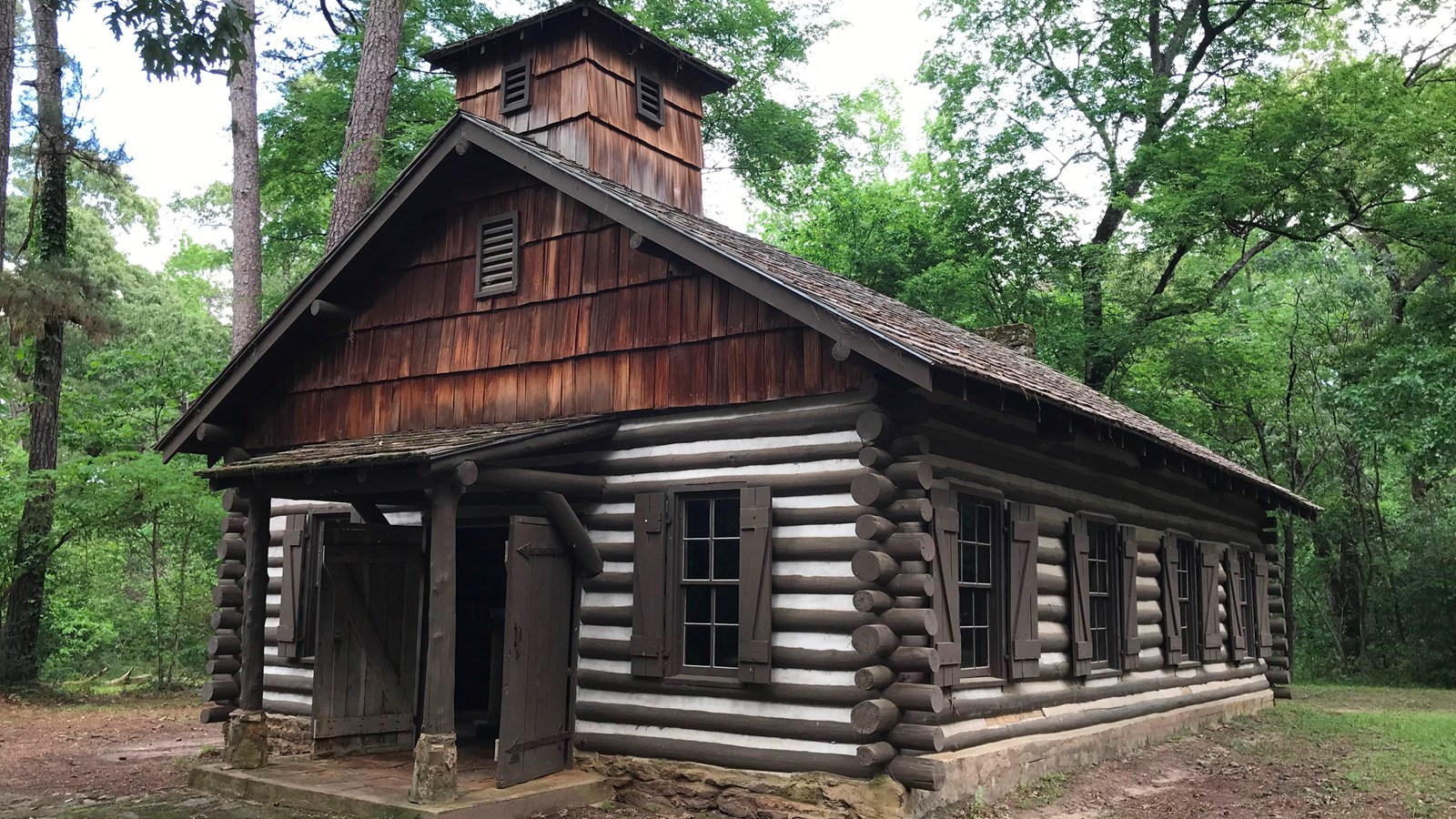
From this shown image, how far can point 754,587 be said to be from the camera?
9.49 metres

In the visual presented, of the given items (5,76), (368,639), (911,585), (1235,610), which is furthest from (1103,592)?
(5,76)

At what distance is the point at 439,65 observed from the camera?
1520 centimetres

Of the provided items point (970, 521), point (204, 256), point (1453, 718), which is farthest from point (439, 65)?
point (204, 256)

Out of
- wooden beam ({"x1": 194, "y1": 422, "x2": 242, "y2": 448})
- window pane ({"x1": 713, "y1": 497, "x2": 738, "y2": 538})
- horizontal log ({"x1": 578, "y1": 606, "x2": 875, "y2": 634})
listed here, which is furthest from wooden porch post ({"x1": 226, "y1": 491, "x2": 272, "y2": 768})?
horizontal log ({"x1": 578, "y1": 606, "x2": 875, "y2": 634})

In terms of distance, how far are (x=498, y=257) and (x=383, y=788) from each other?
Result: 5.47 meters

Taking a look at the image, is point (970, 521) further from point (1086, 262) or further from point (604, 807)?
point (1086, 262)

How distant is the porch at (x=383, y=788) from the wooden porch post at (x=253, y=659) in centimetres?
17

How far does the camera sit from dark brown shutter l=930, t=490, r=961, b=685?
9281 mm

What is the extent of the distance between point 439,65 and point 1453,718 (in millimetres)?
17210

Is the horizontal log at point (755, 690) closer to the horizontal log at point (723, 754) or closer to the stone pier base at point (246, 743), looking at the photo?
the horizontal log at point (723, 754)

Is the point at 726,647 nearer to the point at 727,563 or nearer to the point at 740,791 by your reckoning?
the point at 727,563

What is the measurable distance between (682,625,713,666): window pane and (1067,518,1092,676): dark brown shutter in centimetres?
425

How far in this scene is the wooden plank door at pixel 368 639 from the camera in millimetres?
10922

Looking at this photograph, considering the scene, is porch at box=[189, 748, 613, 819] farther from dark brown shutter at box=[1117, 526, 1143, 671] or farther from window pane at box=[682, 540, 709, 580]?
dark brown shutter at box=[1117, 526, 1143, 671]
